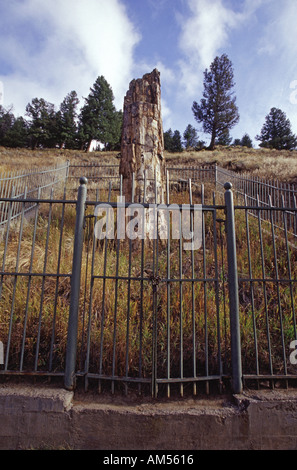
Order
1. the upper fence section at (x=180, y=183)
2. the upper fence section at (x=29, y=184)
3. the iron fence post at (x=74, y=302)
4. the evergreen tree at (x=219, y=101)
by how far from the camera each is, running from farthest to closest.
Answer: the evergreen tree at (x=219, y=101) < the upper fence section at (x=29, y=184) < the upper fence section at (x=180, y=183) < the iron fence post at (x=74, y=302)

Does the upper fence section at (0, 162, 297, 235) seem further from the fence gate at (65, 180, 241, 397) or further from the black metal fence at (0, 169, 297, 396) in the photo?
the fence gate at (65, 180, 241, 397)

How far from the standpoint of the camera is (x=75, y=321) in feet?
8.46

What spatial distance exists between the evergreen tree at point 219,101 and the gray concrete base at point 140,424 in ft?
129

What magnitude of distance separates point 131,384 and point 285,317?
2.25m

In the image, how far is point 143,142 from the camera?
5.43 meters

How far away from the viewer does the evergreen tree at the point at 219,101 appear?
1467 inches

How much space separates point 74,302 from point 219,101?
4145cm

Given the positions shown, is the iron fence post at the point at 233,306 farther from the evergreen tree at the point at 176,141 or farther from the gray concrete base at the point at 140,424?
the evergreen tree at the point at 176,141

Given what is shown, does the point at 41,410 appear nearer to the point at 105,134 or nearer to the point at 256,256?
the point at 256,256

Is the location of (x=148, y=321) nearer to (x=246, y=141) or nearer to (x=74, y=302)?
(x=74, y=302)

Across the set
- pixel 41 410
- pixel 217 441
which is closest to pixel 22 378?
pixel 41 410

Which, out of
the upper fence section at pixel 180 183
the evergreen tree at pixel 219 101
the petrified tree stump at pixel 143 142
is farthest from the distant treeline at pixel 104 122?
the petrified tree stump at pixel 143 142
